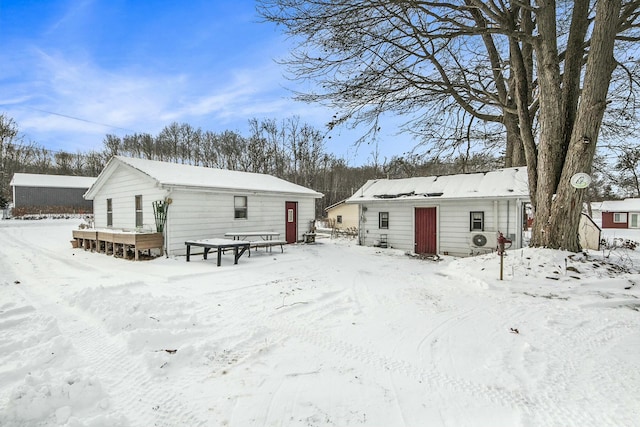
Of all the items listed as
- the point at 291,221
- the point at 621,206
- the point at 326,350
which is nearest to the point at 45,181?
the point at 291,221

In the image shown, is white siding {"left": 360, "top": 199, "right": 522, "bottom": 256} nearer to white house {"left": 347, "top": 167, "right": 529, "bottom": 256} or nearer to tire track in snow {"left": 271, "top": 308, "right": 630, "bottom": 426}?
white house {"left": 347, "top": 167, "right": 529, "bottom": 256}

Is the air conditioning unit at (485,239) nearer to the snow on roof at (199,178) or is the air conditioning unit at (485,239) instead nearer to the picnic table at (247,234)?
the picnic table at (247,234)

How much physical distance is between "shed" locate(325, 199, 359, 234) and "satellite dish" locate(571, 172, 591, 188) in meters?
20.7

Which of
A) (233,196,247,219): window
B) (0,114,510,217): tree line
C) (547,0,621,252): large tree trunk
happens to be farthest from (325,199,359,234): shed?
(547,0,621,252): large tree trunk

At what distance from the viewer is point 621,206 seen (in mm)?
33094

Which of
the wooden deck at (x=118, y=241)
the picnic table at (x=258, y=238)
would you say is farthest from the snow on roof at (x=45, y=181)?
the picnic table at (x=258, y=238)

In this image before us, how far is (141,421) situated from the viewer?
7.39ft

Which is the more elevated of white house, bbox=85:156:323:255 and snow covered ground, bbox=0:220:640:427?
white house, bbox=85:156:323:255

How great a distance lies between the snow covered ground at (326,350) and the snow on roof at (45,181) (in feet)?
106

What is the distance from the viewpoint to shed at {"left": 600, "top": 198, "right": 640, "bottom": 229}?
3222 cm

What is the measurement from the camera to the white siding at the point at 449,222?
11125 mm

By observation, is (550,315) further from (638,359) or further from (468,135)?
(468,135)

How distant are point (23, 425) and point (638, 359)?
18.3 ft

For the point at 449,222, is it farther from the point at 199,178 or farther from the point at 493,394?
the point at 493,394
